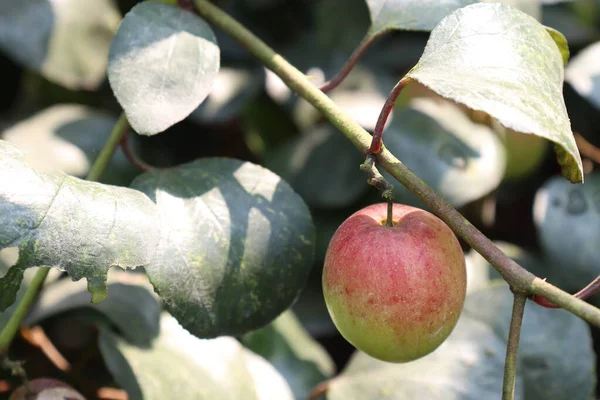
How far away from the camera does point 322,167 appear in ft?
3.45

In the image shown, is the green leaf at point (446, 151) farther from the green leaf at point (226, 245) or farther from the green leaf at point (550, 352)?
the green leaf at point (226, 245)

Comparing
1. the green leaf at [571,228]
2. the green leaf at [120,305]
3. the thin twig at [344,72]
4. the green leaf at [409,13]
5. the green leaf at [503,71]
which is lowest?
the green leaf at [571,228]

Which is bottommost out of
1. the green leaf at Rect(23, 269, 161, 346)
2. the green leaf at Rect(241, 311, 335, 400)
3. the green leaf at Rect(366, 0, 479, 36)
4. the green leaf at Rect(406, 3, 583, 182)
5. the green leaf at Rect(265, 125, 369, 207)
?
the green leaf at Rect(241, 311, 335, 400)

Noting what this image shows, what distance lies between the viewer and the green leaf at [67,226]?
45 centimetres

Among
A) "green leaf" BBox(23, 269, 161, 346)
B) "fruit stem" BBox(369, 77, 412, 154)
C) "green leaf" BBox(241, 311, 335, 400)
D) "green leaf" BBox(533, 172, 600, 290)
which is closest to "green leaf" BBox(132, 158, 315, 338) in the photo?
"fruit stem" BBox(369, 77, 412, 154)

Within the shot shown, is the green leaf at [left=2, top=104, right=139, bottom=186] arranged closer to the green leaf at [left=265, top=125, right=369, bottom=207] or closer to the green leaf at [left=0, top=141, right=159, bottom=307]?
the green leaf at [left=265, top=125, right=369, bottom=207]

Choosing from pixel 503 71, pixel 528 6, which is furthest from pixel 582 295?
pixel 528 6

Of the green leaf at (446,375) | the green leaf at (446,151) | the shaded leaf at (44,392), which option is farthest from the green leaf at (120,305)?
the green leaf at (446,151)

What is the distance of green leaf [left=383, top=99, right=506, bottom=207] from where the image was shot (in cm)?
92

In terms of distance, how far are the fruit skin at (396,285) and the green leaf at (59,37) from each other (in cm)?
57

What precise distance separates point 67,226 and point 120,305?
38cm

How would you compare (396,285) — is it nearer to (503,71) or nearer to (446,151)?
(503,71)

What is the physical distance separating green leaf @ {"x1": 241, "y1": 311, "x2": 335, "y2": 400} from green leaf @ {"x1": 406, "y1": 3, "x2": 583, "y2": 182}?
1.93ft

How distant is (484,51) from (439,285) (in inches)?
6.9
